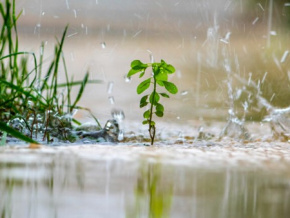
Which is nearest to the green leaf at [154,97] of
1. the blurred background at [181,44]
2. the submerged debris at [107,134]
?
the submerged debris at [107,134]

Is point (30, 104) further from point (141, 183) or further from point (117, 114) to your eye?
point (141, 183)

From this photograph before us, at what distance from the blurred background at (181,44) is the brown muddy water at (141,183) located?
5.04 ft

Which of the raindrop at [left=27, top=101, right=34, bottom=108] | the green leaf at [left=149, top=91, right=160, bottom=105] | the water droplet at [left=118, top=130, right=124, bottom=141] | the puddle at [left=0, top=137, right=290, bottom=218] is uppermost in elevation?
the green leaf at [left=149, top=91, right=160, bottom=105]

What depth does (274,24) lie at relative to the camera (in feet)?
12.2

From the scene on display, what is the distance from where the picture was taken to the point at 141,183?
91 cm

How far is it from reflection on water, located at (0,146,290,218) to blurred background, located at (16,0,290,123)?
168 centimetres

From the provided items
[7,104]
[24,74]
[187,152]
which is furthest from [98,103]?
[187,152]

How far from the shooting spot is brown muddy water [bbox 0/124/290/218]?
686mm

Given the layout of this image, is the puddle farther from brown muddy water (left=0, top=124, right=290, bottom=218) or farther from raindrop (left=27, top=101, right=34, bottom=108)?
raindrop (left=27, top=101, right=34, bottom=108)

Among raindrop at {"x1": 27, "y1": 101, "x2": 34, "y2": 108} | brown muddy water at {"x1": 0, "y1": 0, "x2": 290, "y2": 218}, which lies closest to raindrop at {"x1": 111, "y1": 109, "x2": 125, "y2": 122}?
brown muddy water at {"x1": 0, "y1": 0, "x2": 290, "y2": 218}

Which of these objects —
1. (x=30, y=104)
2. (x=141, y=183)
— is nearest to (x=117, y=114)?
(x=30, y=104)

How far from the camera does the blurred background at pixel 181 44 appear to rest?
3.07m

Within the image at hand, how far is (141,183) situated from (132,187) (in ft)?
0.16

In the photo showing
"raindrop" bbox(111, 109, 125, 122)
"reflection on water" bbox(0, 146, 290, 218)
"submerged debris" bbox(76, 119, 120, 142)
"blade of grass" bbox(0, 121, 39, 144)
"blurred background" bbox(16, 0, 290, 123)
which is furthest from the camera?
"blurred background" bbox(16, 0, 290, 123)
